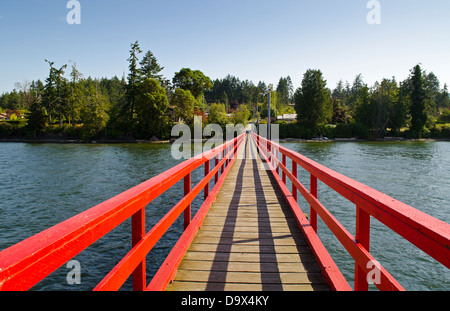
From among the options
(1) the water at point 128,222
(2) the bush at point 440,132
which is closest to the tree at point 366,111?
(2) the bush at point 440,132

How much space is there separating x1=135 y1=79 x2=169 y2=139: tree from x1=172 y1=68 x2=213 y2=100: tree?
18.4 metres

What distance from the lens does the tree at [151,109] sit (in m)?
67.1

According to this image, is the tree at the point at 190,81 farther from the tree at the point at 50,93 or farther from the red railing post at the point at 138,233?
the red railing post at the point at 138,233

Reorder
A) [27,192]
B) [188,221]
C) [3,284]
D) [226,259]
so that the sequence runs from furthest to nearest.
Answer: [27,192] < [188,221] < [226,259] < [3,284]

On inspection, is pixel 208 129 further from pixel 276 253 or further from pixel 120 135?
pixel 276 253

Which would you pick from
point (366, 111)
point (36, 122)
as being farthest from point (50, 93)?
point (366, 111)

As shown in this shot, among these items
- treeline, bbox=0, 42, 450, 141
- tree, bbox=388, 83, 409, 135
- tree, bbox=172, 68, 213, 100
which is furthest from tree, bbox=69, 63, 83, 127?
tree, bbox=388, 83, 409, 135

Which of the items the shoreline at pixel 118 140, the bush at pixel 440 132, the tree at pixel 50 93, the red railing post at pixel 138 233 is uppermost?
the tree at pixel 50 93

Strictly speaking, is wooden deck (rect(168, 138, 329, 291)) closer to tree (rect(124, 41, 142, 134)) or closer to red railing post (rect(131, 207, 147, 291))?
red railing post (rect(131, 207, 147, 291))

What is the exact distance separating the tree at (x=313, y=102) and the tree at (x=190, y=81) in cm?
2632

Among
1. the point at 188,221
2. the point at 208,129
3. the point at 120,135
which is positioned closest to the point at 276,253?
the point at 188,221

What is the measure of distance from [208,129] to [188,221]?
63425 mm
